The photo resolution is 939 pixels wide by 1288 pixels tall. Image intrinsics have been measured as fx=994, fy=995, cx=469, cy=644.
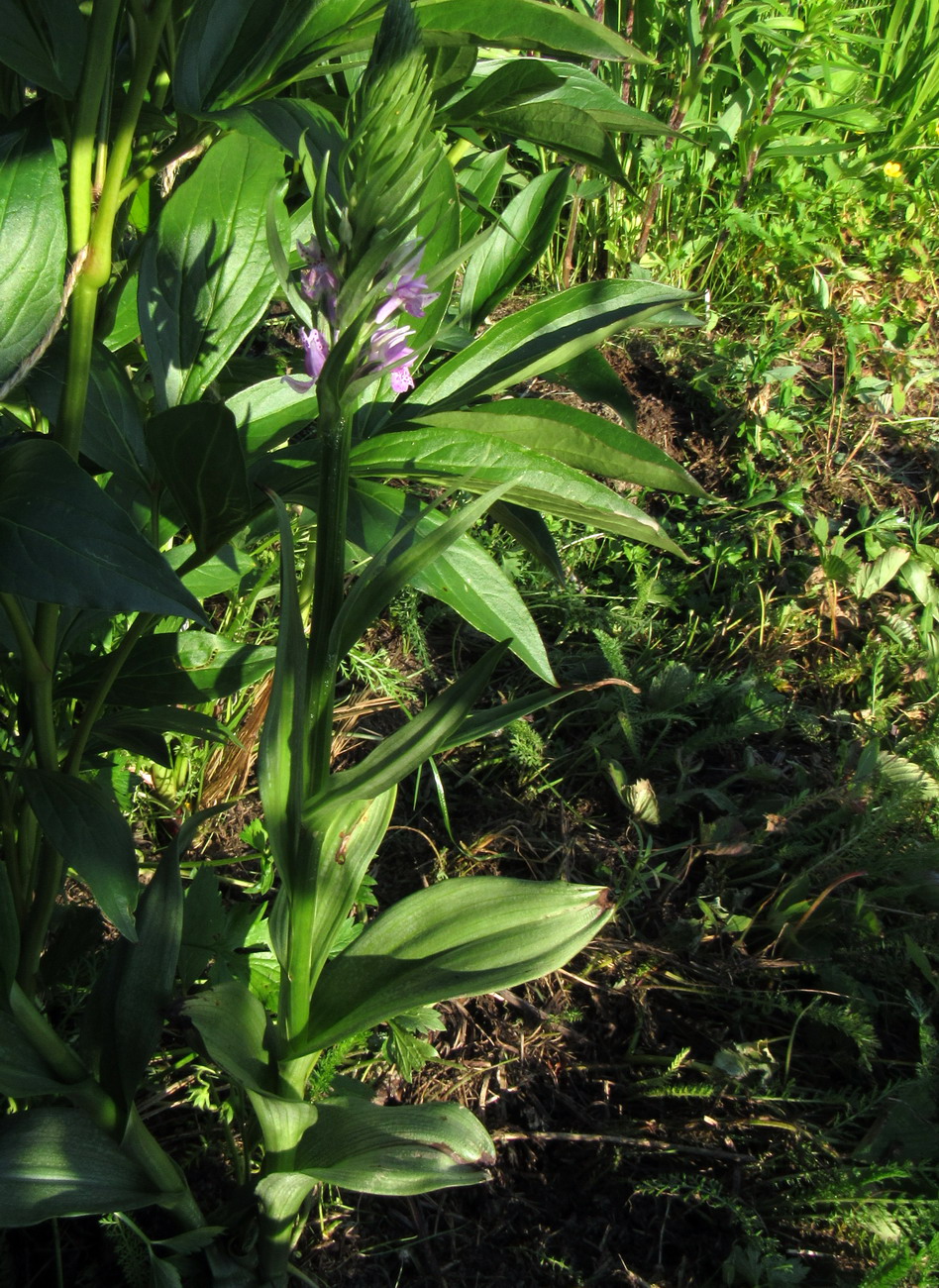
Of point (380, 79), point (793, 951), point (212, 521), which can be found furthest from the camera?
point (793, 951)

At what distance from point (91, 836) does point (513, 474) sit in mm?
451

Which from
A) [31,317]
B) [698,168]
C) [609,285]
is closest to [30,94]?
[31,317]

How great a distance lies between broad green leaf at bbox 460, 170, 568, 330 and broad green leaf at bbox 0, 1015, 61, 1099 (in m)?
0.81

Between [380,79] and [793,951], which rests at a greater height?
[380,79]

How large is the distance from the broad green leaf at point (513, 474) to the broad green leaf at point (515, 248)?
32 cm

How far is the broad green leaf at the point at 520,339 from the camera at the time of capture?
81 cm

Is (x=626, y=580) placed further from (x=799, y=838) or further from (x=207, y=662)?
(x=207, y=662)

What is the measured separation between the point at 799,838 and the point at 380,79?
1394 mm

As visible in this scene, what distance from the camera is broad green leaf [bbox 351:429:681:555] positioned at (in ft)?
2.49

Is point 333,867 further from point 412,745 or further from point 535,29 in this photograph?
point 535,29

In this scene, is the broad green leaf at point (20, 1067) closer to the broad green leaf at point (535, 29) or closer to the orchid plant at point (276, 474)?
the orchid plant at point (276, 474)

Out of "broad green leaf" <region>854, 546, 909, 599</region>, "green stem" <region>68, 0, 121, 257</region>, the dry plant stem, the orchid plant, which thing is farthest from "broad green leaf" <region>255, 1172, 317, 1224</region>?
the dry plant stem

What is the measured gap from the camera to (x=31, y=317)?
693 mm

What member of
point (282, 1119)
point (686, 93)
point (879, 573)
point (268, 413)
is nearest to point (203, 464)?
point (268, 413)
